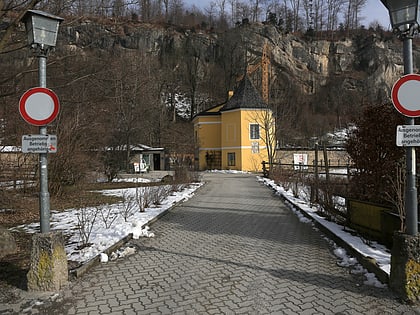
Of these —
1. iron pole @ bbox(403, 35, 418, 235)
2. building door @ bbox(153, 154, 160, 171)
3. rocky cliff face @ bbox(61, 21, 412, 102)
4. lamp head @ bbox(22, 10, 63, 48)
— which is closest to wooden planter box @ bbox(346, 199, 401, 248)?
iron pole @ bbox(403, 35, 418, 235)

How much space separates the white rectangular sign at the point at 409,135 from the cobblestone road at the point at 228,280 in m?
1.85

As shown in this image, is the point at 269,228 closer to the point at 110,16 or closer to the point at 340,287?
the point at 340,287

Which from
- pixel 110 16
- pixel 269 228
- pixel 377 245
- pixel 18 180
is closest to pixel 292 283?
pixel 377 245

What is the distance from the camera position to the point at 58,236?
4766 millimetres

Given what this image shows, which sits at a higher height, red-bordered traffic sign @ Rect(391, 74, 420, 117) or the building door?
red-bordered traffic sign @ Rect(391, 74, 420, 117)

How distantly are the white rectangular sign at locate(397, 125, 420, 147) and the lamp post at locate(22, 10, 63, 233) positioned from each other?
4506 mm

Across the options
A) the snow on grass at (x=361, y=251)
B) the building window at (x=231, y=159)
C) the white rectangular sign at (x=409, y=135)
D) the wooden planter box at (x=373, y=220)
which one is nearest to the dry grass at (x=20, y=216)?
the snow on grass at (x=361, y=251)

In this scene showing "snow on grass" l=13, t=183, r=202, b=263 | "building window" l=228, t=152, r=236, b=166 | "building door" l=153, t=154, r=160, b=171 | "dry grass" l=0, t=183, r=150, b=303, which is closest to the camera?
"dry grass" l=0, t=183, r=150, b=303

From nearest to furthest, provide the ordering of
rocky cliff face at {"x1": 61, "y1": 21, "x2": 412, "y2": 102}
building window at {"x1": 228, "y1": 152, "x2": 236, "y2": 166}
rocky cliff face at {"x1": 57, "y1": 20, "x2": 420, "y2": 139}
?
building window at {"x1": 228, "y1": 152, "x2": 236, "y2": 166} → rocky cliff face at {"x1": 57, "y1": 20, "x2": 420, "y2": 139} → rocky cliff face at {"x1": 61, "y1": 21, "x2": 412, "y2": 102}

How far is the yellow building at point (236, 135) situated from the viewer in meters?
44.1

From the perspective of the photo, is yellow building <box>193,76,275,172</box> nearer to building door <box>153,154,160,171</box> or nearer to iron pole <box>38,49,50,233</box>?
building door <box>153,154,160,171</box>

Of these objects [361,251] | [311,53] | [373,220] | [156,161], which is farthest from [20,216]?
[311,53]

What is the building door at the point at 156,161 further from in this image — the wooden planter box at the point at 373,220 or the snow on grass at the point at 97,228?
the wooden planter box at the point at 373,220

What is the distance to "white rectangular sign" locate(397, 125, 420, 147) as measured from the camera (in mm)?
4328
